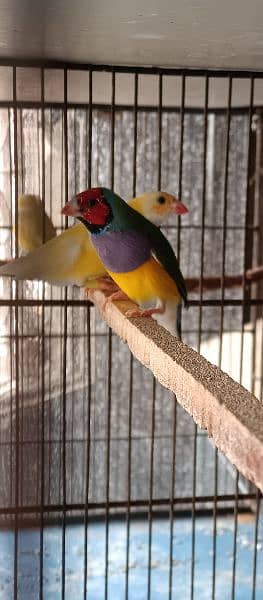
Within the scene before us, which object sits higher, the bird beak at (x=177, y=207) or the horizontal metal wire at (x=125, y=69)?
the horizontal metal wire at (x=125, y=69)

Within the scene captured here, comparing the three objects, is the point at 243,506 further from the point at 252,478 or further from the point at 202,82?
the point at 252,478

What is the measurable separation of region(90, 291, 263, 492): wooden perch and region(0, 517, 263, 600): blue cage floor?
0.80 meters

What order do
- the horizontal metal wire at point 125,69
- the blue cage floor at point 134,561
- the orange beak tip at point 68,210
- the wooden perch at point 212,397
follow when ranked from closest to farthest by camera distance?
the wooden perch at point 212,397 → the orange beak tip at point 68,210 → the horizontal metal wire at point 125,69 → the blue cage floor at point 134,561

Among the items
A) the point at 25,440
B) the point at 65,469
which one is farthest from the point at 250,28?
the point at 65,469

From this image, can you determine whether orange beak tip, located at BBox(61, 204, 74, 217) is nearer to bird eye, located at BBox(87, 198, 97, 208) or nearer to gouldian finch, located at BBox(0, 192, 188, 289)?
bird eye, located at BBox(87, 198, 97, 208)

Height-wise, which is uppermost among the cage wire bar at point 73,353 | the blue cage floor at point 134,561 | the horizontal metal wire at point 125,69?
the horizontal metal wire at point 125,69

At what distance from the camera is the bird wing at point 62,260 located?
144cm

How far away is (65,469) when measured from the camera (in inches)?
67.0

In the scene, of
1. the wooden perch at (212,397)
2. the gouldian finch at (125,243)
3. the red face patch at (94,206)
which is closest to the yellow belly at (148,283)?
the gouldian finch at (125,243)

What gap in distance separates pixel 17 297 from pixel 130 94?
64cm

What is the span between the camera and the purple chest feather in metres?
1.31

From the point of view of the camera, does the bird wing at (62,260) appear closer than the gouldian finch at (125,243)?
No

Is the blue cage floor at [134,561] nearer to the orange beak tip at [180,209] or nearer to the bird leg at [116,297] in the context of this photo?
the bird leg at [116,297]

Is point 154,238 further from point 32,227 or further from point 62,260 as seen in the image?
point 32,227
